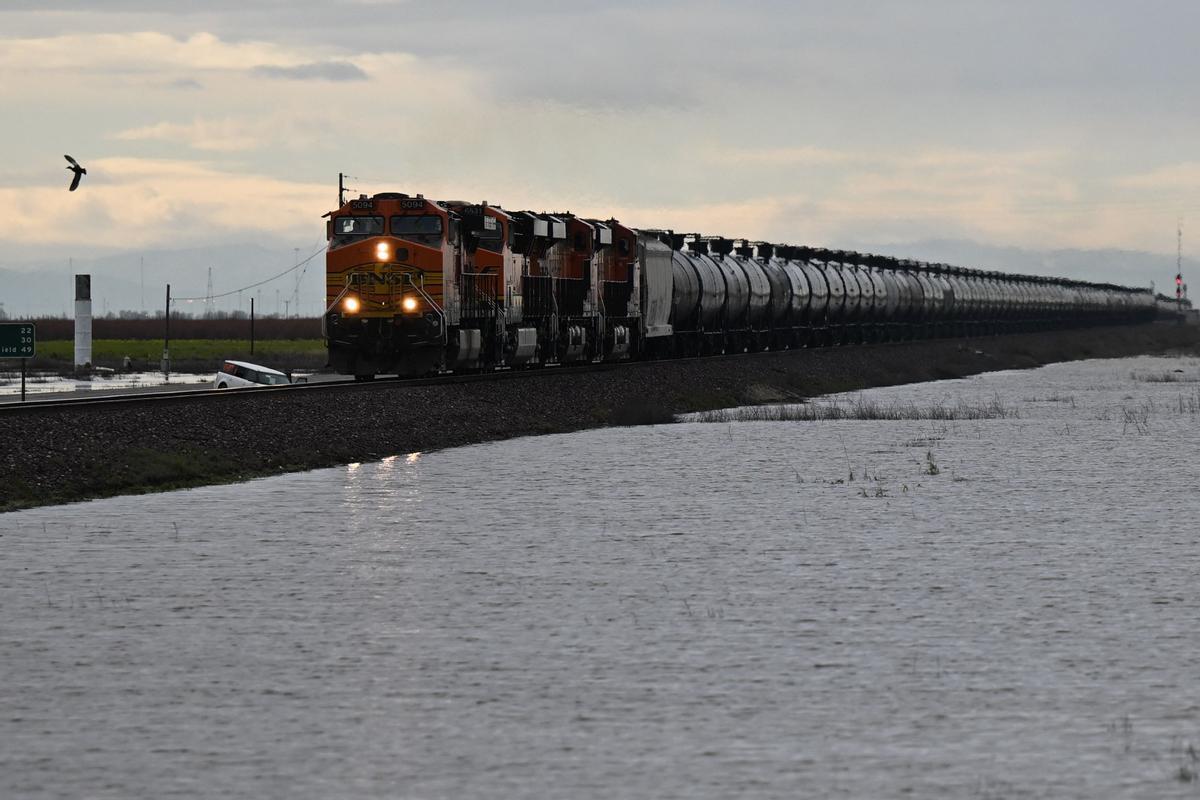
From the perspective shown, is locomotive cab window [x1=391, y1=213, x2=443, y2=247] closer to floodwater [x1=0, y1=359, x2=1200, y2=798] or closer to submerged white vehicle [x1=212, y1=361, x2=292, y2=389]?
submerged white vehicle [x1=212, y1=361, x2=292, y2=389]

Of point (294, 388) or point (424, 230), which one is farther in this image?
point (424, 230)

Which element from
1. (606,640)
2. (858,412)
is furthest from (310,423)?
(606,640)

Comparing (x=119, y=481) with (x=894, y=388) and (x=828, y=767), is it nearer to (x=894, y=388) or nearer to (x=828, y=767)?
(x=828, y=767)

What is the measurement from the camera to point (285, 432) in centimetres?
2991

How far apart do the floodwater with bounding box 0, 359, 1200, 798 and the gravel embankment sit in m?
1.25

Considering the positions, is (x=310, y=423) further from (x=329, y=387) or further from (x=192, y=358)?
(x=192, y=358)

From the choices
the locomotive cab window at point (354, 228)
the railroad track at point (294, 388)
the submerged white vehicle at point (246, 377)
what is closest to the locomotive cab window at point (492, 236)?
the locomotive cab window at point (354, 228)

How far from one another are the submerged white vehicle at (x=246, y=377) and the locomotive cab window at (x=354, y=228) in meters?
7.35

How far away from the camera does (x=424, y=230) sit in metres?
38.1

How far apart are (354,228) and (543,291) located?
666 centimetres

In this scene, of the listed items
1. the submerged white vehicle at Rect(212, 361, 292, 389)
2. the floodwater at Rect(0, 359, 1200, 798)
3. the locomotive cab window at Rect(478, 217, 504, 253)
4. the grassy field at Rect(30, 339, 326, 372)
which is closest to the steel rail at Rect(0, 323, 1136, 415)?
the submerged white vehicle at Rect(212, 361, 292, 389)

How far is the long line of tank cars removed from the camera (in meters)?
38.0

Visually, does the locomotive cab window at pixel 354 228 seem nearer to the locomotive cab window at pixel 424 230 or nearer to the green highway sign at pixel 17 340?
the locomotive cab window at pixel 424 230

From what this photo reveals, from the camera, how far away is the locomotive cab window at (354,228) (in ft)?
127
